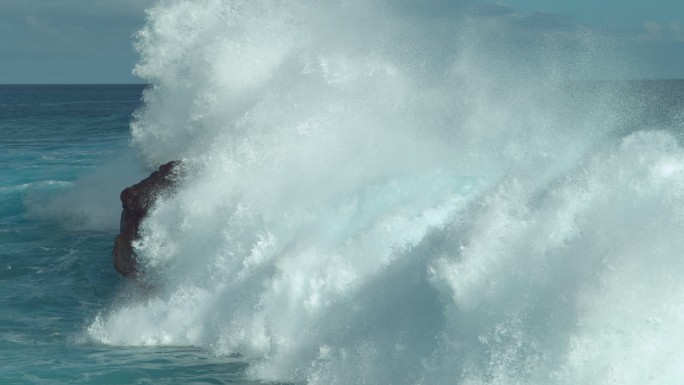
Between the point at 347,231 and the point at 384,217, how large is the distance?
0.58 meters

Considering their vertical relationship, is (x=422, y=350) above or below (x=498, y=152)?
below

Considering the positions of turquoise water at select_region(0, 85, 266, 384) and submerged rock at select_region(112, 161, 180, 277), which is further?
submerged rock at select_region(112, 161, 180, 277)

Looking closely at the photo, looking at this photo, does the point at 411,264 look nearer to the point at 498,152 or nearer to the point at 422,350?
the point at 422,350

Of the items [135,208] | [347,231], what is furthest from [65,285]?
[347,231]

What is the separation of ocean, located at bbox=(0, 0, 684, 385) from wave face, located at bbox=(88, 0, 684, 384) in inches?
1.0

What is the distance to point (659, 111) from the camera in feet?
126

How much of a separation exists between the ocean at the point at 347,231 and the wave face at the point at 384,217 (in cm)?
3

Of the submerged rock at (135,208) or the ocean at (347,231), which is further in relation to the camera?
the submerged rock at (135,208)

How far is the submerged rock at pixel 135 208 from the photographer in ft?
40.2

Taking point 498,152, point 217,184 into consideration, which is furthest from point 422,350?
point 498,152

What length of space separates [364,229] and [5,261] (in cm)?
770

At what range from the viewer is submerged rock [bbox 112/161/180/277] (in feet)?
40.2

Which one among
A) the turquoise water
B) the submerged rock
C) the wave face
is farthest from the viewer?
the submerged rock

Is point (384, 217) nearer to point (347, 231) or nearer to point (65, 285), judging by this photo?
point (347, 231)
